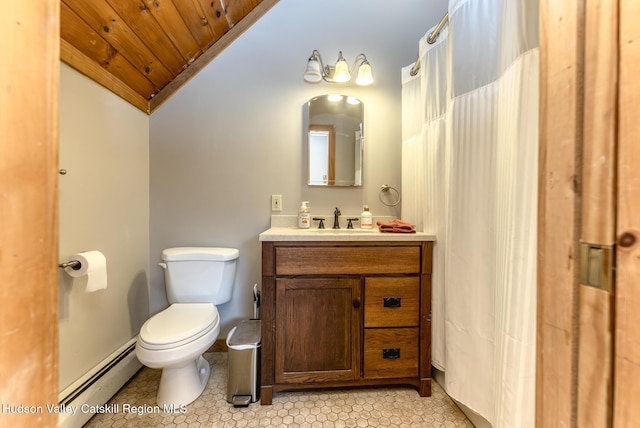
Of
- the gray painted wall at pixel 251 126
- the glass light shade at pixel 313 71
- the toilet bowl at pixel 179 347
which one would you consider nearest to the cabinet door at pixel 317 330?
the toilet bowl at pixel 179 347

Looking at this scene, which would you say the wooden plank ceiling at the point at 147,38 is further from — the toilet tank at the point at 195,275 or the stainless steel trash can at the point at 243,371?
the stainless steel trash can at the point at 243,371

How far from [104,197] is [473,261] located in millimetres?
1947

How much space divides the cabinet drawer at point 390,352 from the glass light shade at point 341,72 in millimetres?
1587

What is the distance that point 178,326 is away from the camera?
129cm

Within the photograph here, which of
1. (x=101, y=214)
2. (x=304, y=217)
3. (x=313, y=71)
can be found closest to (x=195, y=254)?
(x=101, y=214)

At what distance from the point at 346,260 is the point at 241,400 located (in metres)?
0.91

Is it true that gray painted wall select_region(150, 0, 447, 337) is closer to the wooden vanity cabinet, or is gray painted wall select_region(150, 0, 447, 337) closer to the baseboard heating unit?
the baseboard heating unit

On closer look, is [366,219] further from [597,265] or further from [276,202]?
[597,265]

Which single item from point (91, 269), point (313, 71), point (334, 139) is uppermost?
point (313, 71)

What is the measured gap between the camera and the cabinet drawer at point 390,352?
1367 mm

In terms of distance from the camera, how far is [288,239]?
4.36 ft

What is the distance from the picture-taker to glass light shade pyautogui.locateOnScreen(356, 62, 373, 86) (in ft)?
5.71

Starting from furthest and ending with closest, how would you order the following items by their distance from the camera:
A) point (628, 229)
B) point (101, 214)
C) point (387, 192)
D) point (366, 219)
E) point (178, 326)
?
point (387, 192) → point (366, 219) → point (101, 214) → point (178, 326) → point (628, 229)

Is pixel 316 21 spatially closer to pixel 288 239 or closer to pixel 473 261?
pixel 288 239
